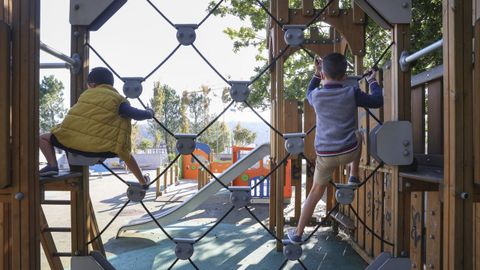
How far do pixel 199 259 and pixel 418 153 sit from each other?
7.31 feet

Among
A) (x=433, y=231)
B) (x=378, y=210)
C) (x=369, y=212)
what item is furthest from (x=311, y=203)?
(x=369, y=212)

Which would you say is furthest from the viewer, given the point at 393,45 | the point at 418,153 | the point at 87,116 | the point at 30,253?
the point at 418,153

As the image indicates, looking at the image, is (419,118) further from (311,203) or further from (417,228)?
(311,203)

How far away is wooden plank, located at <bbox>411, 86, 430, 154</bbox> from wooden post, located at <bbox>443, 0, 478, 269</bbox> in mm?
1486

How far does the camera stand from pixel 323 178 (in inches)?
64.4

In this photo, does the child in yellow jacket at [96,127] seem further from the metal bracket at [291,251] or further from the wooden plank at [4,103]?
the metal bracket at [291,251]

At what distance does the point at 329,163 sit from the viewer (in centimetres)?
160

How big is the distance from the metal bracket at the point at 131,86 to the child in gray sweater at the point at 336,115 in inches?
29.2

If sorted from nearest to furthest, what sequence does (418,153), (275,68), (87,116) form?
(87,116), (418,153), (275,68)

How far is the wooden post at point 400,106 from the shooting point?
1.29 meters

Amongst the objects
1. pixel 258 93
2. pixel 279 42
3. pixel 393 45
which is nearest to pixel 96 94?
pixel 393 45

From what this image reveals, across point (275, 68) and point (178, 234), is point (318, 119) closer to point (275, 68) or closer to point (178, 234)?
point (275, 68)

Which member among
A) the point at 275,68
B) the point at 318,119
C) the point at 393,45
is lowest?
the point at 318,119

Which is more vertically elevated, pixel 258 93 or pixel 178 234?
pixel 258 93
